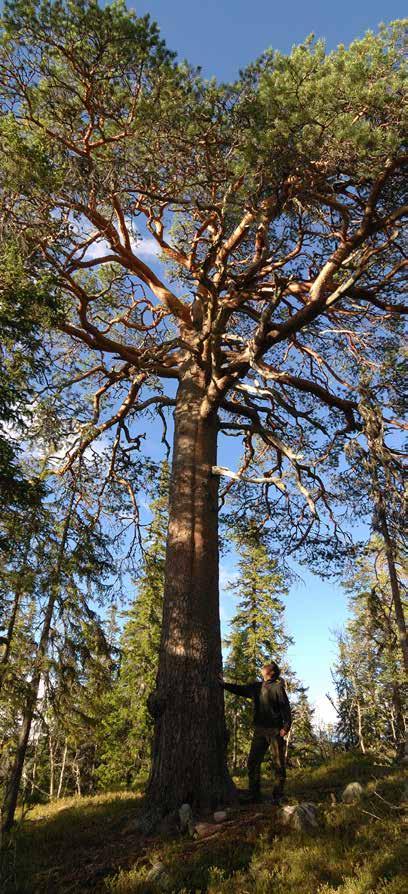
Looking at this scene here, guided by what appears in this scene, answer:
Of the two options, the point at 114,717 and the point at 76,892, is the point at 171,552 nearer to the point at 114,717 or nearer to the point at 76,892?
the point at 76,892

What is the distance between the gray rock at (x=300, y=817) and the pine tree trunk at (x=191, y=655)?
38.7 inches

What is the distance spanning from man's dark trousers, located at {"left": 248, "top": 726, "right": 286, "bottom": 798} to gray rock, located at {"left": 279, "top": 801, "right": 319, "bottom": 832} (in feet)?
3.85

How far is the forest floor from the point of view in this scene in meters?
4.08

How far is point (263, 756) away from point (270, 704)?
67 centimetres

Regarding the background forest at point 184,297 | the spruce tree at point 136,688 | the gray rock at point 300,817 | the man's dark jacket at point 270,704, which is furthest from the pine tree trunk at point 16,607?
the spruce tree at point 136,688

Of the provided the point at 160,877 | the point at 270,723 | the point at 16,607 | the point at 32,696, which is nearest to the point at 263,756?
the point at 270,723

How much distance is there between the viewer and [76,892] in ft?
14.5

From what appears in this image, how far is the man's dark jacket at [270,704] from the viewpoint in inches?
277

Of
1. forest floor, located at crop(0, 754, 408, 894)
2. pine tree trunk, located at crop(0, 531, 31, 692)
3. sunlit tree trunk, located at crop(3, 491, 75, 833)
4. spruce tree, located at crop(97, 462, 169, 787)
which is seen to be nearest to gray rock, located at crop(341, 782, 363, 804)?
forest floor, located at crop(0, 754, 408, 894)

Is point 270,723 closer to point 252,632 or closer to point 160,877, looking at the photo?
point 160,877

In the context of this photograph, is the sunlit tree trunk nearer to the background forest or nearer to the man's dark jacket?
the background forest

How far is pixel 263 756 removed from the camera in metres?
7.01

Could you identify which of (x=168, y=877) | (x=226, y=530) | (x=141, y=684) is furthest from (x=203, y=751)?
(x=141, y=684)

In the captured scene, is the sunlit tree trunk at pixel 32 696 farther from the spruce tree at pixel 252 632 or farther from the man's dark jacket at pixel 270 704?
the spruce tree at pixel 252 632
